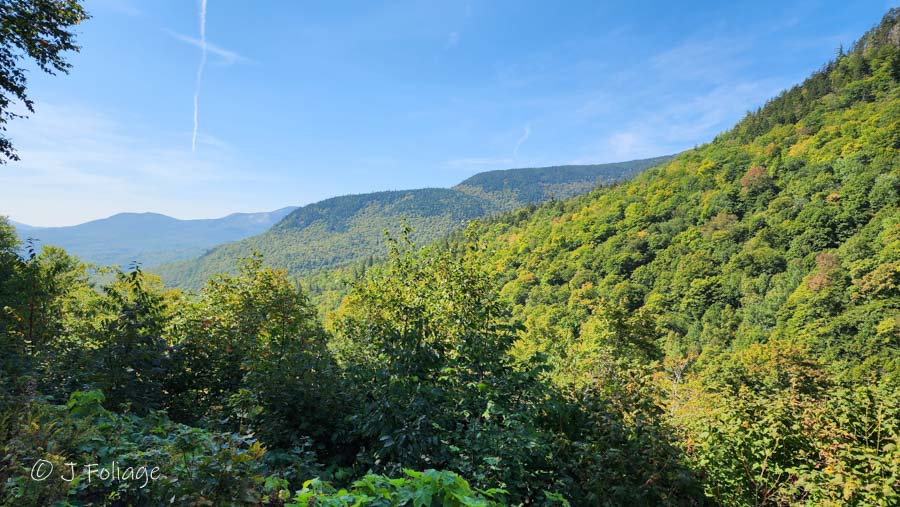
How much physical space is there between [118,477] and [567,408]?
481cm

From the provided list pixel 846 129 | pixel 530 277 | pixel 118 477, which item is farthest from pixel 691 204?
pixel 118 477

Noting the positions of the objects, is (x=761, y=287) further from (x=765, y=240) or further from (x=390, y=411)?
(x=390, y=411)

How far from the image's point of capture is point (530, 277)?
8656 centimetres

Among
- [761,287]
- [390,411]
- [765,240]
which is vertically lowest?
[761,287]

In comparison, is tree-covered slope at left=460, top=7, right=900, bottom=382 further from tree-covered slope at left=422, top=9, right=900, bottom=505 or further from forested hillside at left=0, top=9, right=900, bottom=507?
forested hillside at left=0, top=9, right=900, bottom=507

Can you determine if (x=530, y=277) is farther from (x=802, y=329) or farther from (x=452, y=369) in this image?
(x=452, y=369)

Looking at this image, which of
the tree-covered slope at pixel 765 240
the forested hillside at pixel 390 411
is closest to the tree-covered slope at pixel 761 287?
the forested hillside at pixel 390 411

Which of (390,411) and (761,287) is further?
(761,287)

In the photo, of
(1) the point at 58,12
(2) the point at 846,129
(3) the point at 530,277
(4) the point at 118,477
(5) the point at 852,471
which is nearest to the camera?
(4) the point at 118,477

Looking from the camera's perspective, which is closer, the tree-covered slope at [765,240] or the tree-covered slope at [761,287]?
the tree-covered slope at [761,287]

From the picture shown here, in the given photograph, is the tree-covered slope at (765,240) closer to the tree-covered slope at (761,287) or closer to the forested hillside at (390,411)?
the tree-covered slope at (761,287)

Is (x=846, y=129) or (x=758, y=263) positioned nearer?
(x=758, y=263)

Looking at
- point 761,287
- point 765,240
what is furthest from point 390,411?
point 765,240

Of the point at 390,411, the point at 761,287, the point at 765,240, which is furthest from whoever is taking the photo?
the point at 765,240
